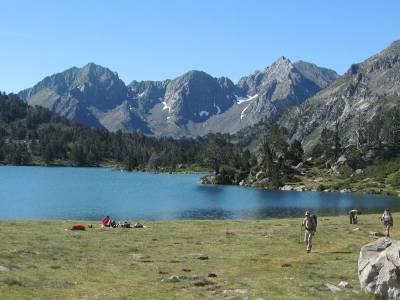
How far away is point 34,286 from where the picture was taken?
28109 millimetres

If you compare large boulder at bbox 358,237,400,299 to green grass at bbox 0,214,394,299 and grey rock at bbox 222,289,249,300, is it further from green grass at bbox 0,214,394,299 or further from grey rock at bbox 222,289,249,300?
grey rock at bbox 222,289,249,300

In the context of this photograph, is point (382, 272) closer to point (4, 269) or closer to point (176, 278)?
point (176, 278)

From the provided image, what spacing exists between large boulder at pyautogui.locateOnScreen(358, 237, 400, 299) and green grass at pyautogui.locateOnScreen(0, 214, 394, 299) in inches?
28.6

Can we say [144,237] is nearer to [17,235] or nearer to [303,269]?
[17,235]

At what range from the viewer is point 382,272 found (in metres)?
26.5

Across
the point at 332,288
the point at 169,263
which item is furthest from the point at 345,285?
the point at 169,263

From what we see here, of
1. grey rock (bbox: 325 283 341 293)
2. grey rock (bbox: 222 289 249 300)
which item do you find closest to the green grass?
grey rock (bbox: 222 289 249 300)

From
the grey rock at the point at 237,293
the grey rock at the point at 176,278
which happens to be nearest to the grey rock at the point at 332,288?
the grey rock at the point at 237,293

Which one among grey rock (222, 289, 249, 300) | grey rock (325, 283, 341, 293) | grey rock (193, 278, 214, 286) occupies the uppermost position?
grey rock (325, 283, 341, 293)

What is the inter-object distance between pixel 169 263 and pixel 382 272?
15074mm

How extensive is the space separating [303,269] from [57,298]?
16.2m

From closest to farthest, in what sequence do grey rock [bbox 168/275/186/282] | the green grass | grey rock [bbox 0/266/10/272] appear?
the green grass, grey rock [bbox 168/275/186/282], grey rock [bbox 0/266/10/272]

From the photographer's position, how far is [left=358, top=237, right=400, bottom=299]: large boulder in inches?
1008

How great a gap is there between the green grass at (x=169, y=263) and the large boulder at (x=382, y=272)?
0.73 m
